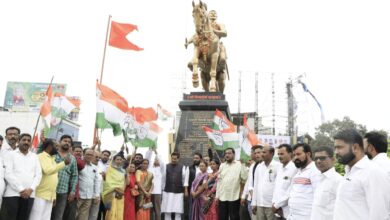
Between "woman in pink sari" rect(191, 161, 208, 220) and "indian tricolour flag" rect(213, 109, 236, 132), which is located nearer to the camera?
"woman in pink sari" rect(191, 161, 208, 220)

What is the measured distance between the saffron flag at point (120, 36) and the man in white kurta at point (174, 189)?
291 centimetres

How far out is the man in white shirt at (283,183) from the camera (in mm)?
5836

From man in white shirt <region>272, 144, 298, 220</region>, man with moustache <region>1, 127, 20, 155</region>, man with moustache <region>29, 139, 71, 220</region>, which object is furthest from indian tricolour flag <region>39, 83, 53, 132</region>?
man in white shirt <region>272, 144, 298, 220</region>

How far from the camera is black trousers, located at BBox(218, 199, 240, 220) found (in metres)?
8.23

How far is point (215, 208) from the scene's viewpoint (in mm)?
8648

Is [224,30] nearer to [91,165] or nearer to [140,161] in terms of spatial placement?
[140,161]

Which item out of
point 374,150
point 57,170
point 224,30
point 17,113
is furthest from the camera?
point 17,113

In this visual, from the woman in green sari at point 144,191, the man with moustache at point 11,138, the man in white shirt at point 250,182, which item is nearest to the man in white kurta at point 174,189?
the woman in green sari at point 144,191

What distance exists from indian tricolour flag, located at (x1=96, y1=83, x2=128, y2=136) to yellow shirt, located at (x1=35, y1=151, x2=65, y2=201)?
1.82 metres

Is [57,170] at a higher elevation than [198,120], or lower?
lower

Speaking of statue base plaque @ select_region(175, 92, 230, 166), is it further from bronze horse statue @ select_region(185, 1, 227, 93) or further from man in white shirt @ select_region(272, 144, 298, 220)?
man in white shirt @ select_region(272, 144, 298, 220)

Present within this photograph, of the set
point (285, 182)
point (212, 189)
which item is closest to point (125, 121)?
point (212, 189)

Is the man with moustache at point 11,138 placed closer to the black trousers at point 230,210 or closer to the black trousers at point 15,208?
the black trousers at point 15,208

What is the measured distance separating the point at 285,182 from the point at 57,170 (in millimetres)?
3416
